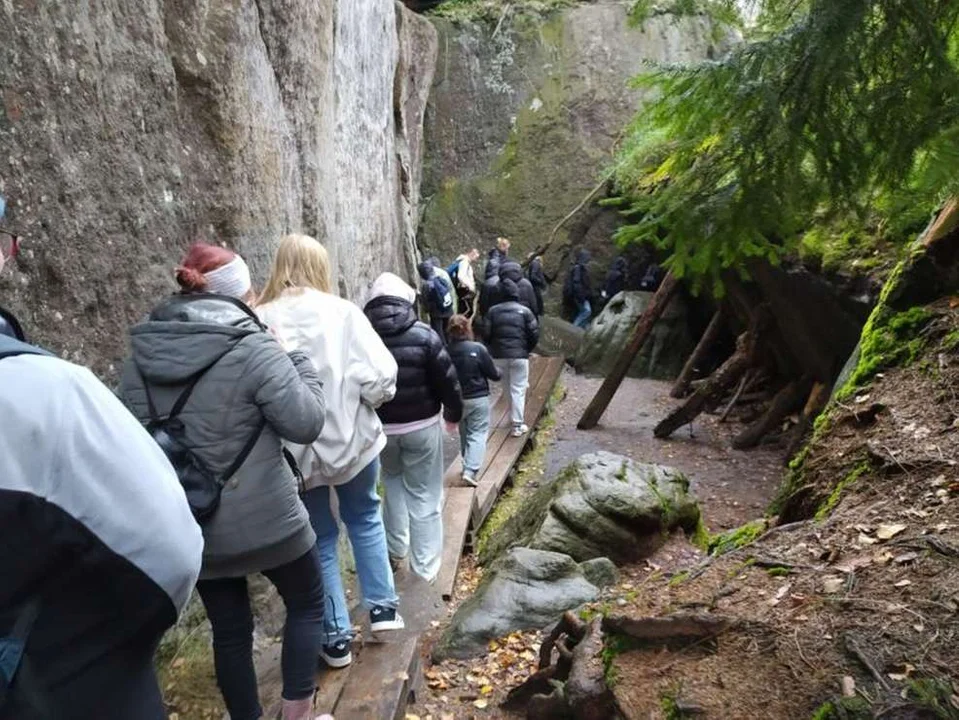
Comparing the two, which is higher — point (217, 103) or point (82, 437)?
point (217, 103)

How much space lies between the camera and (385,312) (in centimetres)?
428

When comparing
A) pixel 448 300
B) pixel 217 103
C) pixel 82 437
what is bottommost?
pixel 448 300

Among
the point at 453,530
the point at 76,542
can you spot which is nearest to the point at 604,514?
the point at 453,530

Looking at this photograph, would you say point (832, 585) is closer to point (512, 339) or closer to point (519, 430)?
point (512, 339)

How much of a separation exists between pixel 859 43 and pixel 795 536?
1993 millimetres

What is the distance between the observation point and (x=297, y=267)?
10.8ft

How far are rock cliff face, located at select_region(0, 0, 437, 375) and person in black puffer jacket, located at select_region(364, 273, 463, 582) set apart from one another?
106 centimetres

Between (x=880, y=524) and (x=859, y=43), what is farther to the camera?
(x=880, y=524)

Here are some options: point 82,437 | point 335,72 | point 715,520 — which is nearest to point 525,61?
point 335,72

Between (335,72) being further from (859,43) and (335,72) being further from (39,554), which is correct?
(39,554)

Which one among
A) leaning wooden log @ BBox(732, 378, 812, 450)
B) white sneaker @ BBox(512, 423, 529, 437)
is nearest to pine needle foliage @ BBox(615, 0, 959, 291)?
white sneaker @ BBox(512, 423, 529, 437)

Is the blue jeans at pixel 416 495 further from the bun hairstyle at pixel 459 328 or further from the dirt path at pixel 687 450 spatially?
the dirt path at pixel 687 450

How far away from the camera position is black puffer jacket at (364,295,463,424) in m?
4.28

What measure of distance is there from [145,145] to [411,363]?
5.73ft
